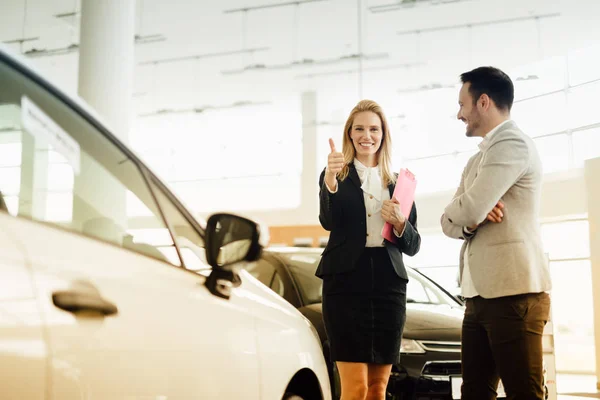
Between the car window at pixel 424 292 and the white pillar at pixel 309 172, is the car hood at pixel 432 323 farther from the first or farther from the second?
the white pillar at pixel 309 172

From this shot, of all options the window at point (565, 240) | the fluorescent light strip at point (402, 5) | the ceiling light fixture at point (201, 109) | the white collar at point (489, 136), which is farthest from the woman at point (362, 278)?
the ceiling light fixture at point (201, 109)

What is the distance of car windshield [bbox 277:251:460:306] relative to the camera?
4.51 m

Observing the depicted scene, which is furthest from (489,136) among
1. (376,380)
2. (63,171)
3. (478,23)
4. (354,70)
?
(354,70)

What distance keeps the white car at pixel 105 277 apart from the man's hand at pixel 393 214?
97 centimetres

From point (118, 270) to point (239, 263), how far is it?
1.32 feet

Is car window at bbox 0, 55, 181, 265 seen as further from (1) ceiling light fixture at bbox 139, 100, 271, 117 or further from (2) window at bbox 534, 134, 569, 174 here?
(1) ceiling light fixture at bbox 139, 100, 271, 117

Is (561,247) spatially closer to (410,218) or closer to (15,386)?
(410,218)

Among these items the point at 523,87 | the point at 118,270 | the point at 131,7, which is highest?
the point at 523,87

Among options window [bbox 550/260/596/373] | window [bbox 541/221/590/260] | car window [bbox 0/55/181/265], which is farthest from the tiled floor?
car window [bbox 0/55/181/265]

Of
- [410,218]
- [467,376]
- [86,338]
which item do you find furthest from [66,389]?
[410,218]

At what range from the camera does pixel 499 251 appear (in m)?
2.26

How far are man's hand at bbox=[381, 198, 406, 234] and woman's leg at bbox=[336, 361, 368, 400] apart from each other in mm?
Answer: 537

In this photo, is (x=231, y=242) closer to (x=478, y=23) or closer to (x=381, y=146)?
(x=381, y=146)

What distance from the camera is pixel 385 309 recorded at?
8.71ft
